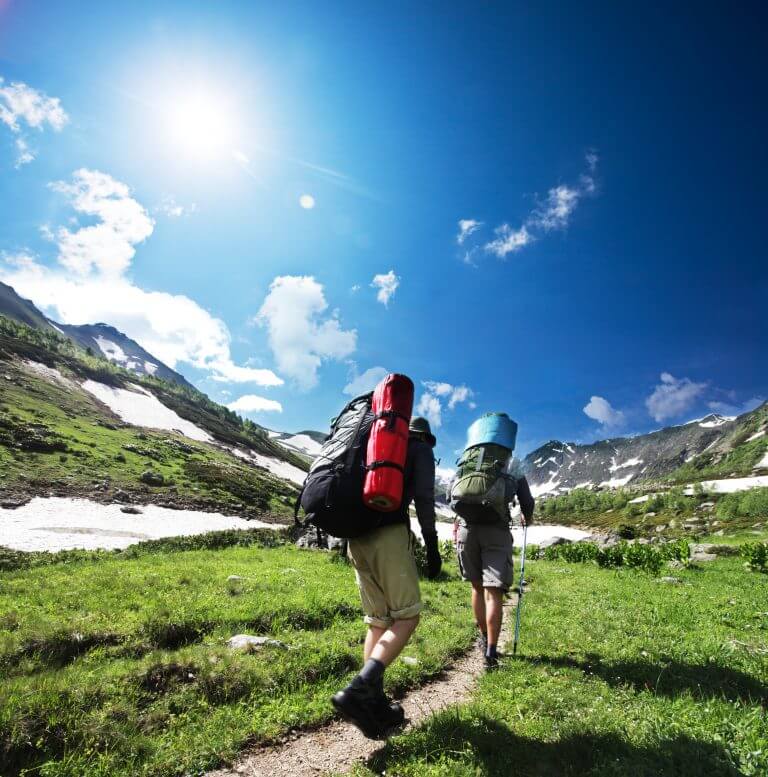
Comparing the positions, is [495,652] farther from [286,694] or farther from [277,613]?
[277,613]

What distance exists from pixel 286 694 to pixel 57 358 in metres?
160

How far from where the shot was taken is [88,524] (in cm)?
3222

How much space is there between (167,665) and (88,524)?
34808mm

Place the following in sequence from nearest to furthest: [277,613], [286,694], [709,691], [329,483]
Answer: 1. [329,483]
2. [709,691]
3. [286,694]
4. [277,613]

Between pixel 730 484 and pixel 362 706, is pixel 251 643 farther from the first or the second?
pixel 730 484

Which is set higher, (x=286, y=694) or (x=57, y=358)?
(x=286, y=694)

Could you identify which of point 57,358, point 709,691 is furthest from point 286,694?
point 57,358

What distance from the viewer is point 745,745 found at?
3334 millimetres

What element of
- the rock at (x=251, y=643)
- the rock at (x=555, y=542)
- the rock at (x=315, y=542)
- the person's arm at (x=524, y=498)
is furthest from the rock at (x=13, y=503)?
the rock at (x=555, y=542)

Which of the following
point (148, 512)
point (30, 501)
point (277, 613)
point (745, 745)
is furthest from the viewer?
point (148, 512)

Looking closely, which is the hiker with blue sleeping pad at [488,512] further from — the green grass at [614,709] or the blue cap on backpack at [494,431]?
the green grass at [614,709]

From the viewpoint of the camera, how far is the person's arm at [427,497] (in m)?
4.16

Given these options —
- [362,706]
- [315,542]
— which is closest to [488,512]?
[362,706]

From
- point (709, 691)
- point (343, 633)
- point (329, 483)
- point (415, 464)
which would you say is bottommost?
point (343, 633)
